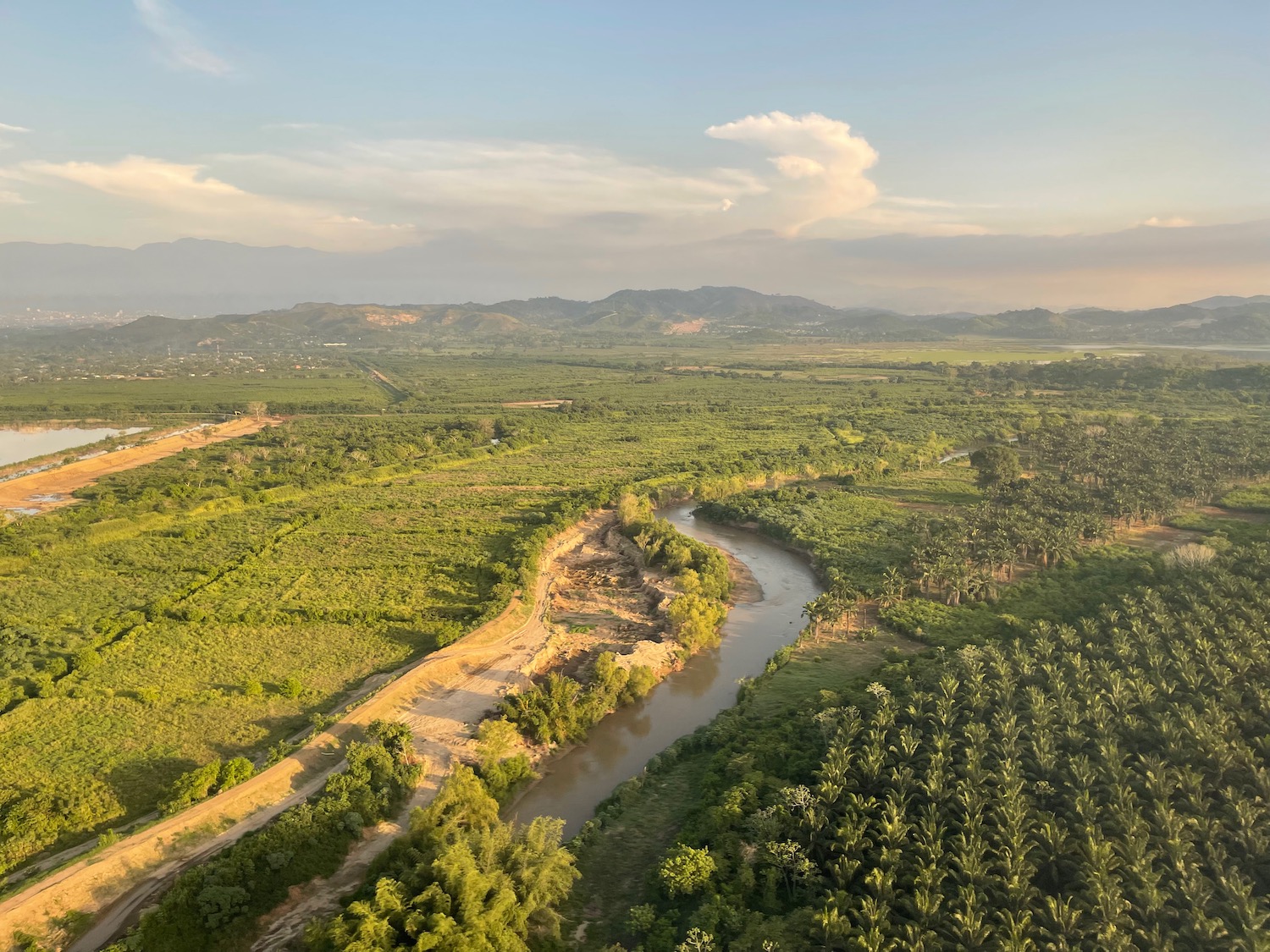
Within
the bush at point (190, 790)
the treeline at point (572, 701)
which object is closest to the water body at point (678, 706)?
the treeline at point (572, 701)

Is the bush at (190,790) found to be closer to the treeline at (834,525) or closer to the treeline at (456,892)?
the treeline at (456,892)

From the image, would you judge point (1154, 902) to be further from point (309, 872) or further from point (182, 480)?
point (182, 480)

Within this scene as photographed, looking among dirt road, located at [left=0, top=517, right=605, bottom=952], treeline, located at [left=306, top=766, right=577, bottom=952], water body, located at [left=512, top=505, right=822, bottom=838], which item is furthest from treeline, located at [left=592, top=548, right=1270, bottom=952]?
dirt road, located at [left=0, top=517, right=605, bottom=952]

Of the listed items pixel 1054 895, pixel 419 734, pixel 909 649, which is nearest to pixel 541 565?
pixel 419 734

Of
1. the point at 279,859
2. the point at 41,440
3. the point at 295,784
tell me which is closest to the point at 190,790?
the point at 295,784

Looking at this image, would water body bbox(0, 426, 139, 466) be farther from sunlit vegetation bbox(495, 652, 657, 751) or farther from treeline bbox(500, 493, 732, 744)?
sunlit vegetation bbox(495, 652, 657, 751)

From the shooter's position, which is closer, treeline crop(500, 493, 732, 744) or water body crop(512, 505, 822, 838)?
water body crop(512, 505, 822, 838)
